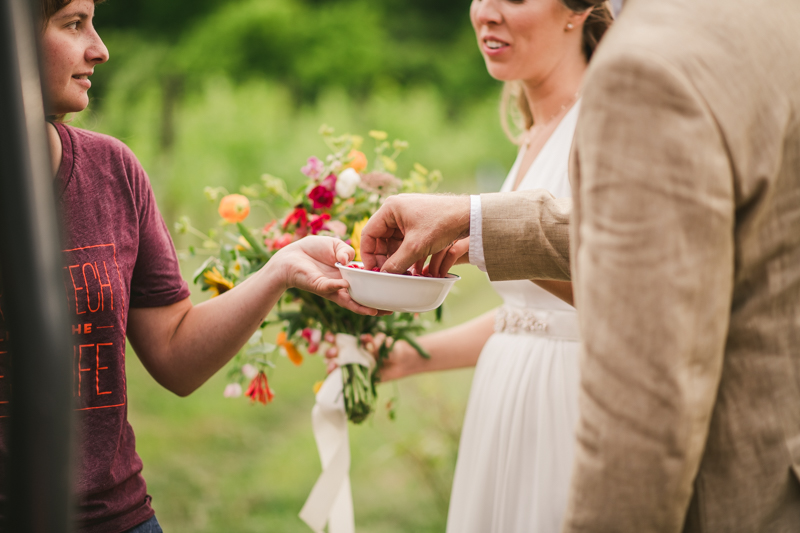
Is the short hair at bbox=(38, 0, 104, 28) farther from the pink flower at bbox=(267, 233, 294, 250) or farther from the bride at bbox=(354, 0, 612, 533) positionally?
the bride at bbox=(354, 0, 612, 533)

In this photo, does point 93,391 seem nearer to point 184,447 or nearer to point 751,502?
point 751,502

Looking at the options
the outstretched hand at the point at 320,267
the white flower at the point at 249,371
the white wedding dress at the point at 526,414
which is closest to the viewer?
the outstretched hand at the point at 320,267


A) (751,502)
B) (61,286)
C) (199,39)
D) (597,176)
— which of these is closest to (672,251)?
(597,176)

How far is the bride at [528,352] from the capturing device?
108 cm

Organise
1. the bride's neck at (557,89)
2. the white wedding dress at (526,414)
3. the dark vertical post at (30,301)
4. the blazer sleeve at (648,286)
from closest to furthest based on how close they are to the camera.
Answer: the dark vertical post at (30,301) < the blazer sleeve at (648,286) < the white wedding dress at (526,414) < the bride's neck at (557,89)

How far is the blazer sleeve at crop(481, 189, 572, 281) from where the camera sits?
842 millimetres

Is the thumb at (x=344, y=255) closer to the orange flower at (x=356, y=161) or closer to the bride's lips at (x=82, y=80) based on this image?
the orange flower at (x=356, y=161)

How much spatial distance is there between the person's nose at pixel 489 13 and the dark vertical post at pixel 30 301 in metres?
1.11

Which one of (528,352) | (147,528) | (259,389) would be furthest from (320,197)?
(147,528)

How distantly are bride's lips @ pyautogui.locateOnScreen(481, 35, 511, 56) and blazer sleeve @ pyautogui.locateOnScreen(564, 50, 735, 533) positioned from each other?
0.79m

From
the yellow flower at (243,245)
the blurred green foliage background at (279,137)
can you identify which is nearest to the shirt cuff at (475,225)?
the yellow flower at (243,245)

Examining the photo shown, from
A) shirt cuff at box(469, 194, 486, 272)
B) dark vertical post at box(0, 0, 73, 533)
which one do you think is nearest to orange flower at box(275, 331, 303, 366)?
shirt cuff at box(469, 194, 486, 272)

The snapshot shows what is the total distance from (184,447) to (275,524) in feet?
1.85

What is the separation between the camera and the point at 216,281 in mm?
1096
